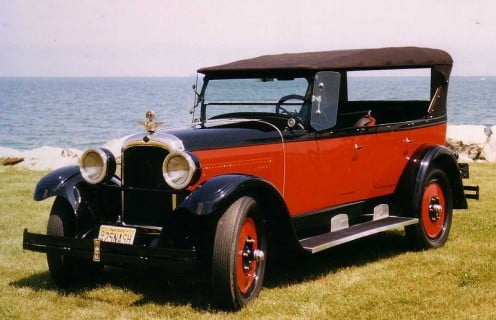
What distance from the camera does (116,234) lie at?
211 inches

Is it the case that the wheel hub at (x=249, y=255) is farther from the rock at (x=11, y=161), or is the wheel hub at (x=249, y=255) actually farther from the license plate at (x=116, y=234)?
the rock at (x=11, y=161)

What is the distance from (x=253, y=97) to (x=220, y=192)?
173 centimetres

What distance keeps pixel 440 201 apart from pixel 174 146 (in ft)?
12.0

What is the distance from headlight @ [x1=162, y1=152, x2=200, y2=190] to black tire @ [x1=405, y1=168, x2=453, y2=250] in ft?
9.81

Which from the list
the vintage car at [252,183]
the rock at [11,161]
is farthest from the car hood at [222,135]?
the rock at [11,161]

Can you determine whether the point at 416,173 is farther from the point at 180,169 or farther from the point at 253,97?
the point at 180,169

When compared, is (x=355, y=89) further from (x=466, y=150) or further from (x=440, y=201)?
(x=466, y=150)

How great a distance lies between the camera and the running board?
19.0 feet

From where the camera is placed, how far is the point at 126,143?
5.59 m

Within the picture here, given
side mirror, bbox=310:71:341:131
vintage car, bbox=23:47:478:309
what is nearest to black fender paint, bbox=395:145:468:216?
vintage car, bbox=23:47:478:309

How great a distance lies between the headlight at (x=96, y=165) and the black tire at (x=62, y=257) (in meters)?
0.36

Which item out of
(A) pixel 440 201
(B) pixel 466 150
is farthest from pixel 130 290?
(B) pixel 466 150

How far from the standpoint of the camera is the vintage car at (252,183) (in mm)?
5094

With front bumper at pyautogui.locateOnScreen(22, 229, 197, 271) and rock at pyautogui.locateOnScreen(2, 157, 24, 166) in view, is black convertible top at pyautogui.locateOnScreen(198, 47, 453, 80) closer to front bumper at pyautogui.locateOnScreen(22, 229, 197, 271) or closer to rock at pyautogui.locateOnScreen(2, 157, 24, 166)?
front bumper at pyautogui.locateOnScreen(22, 229, 197, 271)
